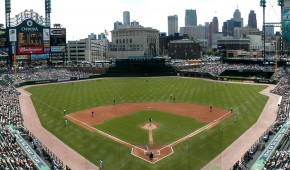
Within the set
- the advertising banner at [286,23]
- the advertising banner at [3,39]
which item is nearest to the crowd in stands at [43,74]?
the advertising banner at [3,39]

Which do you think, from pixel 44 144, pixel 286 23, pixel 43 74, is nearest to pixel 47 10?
pixel 43 74

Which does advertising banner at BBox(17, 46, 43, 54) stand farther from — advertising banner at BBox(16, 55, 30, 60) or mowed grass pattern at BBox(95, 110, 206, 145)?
mowed grass pattern at BBox(95, 110, 206, 145)

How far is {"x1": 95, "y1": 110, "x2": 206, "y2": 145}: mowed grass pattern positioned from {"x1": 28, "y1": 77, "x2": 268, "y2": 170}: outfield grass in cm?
180

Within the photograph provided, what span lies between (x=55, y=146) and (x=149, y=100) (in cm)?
2447

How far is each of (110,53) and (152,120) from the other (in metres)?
133

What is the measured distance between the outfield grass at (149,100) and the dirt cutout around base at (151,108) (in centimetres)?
89

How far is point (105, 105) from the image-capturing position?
50.0m

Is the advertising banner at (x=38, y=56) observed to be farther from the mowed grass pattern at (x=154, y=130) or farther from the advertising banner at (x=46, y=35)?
the mowed grass pattern at (x=154, y=130)

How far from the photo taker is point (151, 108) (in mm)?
46719

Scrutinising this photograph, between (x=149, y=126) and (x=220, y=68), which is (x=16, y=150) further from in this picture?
(x=220, y=68)

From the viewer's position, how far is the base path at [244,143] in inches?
1043

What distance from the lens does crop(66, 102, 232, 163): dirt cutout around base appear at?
96.4 feet

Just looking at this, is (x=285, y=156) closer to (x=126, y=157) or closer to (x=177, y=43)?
(x=126, y=157)

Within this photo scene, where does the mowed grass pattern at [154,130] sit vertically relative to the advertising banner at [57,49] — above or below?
below
